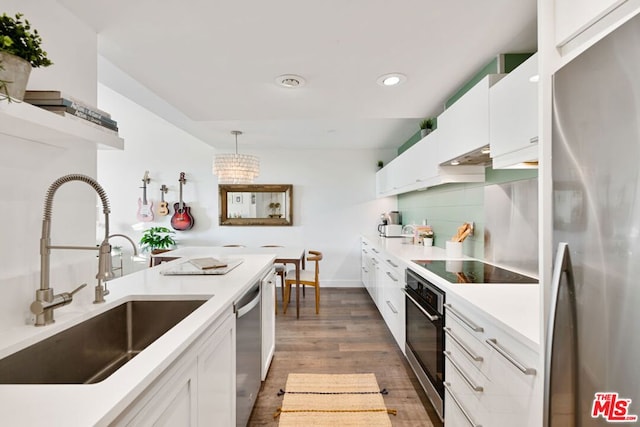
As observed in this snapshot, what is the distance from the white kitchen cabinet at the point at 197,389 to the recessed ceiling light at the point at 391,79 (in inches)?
71.3

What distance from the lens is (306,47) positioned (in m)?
1.74

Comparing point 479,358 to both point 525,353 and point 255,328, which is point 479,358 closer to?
point 525,353

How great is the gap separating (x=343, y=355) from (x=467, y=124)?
7.25ft

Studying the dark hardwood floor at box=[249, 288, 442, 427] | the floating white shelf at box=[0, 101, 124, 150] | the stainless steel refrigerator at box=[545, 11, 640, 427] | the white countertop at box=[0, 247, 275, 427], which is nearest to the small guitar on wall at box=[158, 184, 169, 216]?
the dark hardwood floor at box=[249, 288, 442, 427]

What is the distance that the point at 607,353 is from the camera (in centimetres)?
65

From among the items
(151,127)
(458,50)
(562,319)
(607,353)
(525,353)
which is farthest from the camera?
(151,127)

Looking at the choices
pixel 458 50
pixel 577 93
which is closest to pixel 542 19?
pixel 577 93

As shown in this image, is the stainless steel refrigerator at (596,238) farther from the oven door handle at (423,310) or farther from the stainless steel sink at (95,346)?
the stainless steel sink at (95,346)

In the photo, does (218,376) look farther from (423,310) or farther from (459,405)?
(423,310)

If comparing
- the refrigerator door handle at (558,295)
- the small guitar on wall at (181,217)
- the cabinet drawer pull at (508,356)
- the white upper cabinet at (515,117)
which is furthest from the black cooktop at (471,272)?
the small guitar on wall at (181,217)

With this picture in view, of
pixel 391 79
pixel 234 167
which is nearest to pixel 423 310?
pixel 391 79

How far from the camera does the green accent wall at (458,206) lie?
2.21 m

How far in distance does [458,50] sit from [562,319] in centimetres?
161

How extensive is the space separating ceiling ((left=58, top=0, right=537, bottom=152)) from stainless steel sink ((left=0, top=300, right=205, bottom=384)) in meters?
1.39
